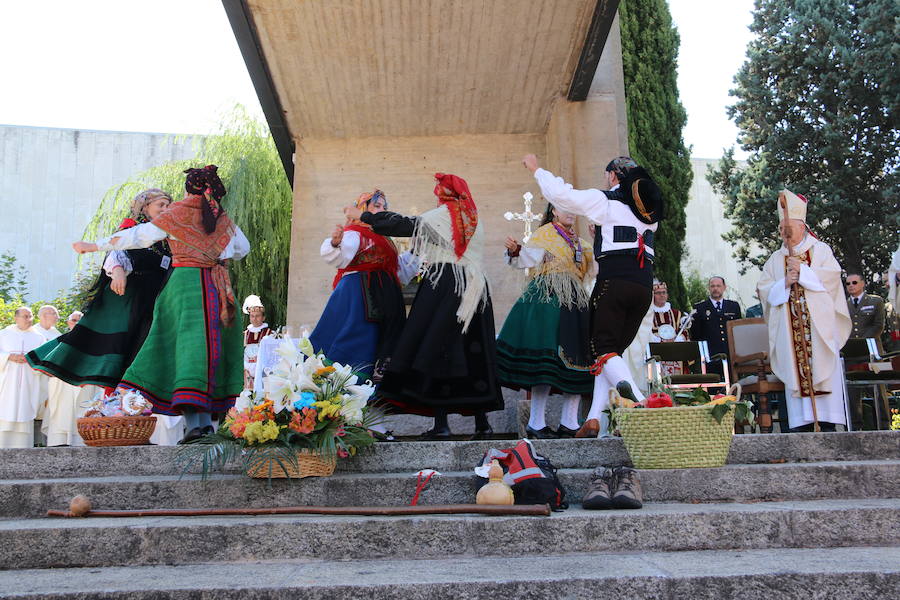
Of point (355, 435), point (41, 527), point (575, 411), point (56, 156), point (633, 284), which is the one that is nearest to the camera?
point (41, 527)

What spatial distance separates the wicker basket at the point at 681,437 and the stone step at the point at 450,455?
38 centimetres

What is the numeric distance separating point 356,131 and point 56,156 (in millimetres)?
20229

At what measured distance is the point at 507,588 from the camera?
2.83 metres

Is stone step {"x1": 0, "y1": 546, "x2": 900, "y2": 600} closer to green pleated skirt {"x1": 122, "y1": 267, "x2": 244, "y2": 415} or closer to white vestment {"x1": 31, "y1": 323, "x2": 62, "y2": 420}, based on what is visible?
green pleated skirt {"x1": 122, "y1": 267, "x2": 244, "y2": 415}

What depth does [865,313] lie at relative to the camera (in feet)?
31.2

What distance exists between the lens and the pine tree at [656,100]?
53.6 ft

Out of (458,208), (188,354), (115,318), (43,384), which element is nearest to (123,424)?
(188,354)

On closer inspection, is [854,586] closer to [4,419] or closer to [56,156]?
[4,419]

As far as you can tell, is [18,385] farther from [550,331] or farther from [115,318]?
[550,331]

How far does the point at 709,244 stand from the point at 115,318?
27303mm

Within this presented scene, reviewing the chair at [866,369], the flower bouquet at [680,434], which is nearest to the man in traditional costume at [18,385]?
the flower bouquet at [680,434]

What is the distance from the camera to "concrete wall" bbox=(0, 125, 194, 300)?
1034 inches

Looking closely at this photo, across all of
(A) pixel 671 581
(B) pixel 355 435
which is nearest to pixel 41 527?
(B) pixel 355 435

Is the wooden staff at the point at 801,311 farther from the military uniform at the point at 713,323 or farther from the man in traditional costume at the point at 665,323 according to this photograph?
the military uniform at the point at 713,323
